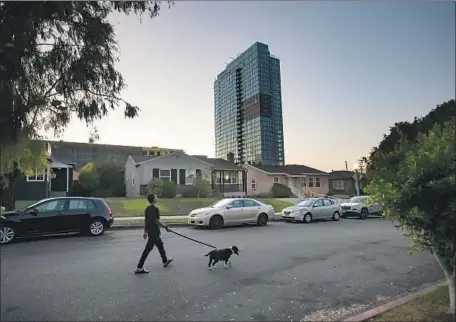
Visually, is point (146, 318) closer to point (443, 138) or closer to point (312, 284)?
point (312, 284)

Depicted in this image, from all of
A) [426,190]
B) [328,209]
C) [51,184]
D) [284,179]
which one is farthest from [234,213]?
[284,179]

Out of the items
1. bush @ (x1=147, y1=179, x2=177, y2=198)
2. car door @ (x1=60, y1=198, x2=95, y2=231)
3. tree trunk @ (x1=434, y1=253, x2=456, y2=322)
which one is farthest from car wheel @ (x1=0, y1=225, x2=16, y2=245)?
bush @ (x1=147, y1=179, x2=177, y2=198)

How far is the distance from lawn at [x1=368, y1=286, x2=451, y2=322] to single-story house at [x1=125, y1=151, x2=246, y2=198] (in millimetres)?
31635

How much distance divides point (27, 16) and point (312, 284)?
624 centimetres

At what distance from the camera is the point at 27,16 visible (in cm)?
468

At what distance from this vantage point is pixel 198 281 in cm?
681

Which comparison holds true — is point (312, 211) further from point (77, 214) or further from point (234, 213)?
point (77, 214)

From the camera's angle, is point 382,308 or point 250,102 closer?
point 382,308

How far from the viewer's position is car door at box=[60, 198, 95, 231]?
12555 millimetres

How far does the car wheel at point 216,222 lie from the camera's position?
52.8 ft

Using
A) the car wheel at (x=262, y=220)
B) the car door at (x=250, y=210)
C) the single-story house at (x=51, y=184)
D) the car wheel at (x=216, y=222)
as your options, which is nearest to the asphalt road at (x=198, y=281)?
the car wheel at (x=216, y=222)

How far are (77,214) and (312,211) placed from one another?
13096 mm

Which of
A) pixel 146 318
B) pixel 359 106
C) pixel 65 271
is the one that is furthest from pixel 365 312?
pixel 65 271

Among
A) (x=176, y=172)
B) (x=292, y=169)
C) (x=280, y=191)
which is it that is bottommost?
(x=280, y=191)
